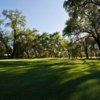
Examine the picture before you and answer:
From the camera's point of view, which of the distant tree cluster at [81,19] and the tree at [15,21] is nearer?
the distant tree cluster at [81,19]

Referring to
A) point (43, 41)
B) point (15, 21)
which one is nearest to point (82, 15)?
point (15, 21)

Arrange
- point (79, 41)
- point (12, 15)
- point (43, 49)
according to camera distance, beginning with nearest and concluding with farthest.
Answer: point (79, 41)
point (12, 15)
point (43, 49)

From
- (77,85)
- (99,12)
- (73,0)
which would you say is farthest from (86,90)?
(99,12)

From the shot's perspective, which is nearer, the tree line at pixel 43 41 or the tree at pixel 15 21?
the tree line at pixel 43 41

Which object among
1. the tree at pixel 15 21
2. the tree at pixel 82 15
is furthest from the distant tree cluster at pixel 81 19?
the tree at pixel 15 21

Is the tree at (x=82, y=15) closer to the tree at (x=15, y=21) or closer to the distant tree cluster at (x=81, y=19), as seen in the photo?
the distant tree cluster at (x=81, y=19)

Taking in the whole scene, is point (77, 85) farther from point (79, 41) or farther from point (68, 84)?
point (79, 41)

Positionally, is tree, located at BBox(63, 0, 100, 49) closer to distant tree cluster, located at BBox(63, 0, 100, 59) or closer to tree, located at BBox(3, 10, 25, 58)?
distant tree cluster, located at BBox(63, 0, 100, 59)

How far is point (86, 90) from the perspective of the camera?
30.9 feet

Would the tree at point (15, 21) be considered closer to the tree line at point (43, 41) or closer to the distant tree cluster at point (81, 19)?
the tree line at point (43, 41)

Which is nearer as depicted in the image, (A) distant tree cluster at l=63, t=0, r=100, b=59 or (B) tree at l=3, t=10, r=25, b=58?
(A) distant tree cluster at l=63, t=0, r=100, b=59

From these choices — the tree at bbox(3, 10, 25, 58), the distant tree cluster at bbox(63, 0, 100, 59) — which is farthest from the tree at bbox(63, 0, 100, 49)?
the tree at bbox(3, 10, 25, 58)

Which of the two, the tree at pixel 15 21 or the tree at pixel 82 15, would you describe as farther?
the tree at pixel 15 21

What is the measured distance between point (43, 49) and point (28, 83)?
9018 centimetres
